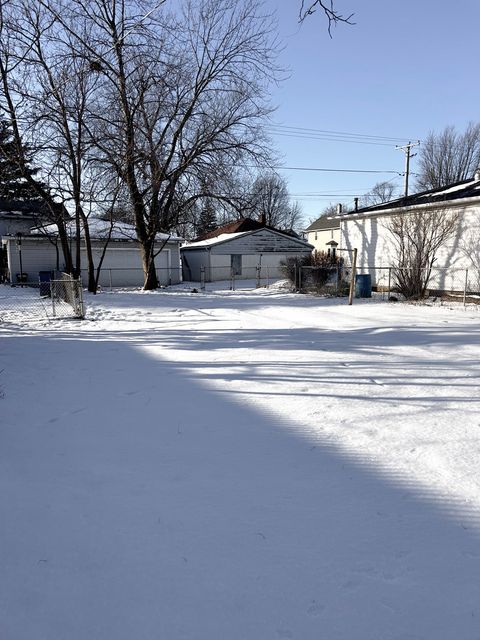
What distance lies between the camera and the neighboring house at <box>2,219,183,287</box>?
81.6 ft

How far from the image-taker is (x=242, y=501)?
290 cm

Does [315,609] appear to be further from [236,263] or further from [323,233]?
[323,233]

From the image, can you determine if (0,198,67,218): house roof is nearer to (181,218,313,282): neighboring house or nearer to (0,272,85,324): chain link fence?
(181,218,313,282): neighboring house

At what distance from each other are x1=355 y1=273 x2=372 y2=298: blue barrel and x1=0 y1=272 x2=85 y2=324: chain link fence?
9958 mm

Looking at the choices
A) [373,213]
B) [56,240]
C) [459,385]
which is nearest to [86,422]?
[459,385]

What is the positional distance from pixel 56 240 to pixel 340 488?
2487cm

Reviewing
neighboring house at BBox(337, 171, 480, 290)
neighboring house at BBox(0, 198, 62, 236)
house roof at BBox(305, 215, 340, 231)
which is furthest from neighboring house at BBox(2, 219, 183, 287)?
house roof at BBox(305, 215, 340, 231)

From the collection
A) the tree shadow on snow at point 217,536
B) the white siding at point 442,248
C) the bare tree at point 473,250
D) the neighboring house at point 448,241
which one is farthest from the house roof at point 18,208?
the tree shadow on snow at point 217,536

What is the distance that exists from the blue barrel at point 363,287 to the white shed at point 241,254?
15.8m

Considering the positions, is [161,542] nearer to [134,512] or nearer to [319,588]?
[134,512]

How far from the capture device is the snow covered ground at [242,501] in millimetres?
2004

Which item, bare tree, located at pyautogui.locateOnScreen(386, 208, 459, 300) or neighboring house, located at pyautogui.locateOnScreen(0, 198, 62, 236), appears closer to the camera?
bare tree, located at pyautogui.locateOnScreen(386, 208, 459, 300)

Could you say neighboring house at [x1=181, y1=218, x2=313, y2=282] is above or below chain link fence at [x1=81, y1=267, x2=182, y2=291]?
above

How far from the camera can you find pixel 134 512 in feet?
9.16
